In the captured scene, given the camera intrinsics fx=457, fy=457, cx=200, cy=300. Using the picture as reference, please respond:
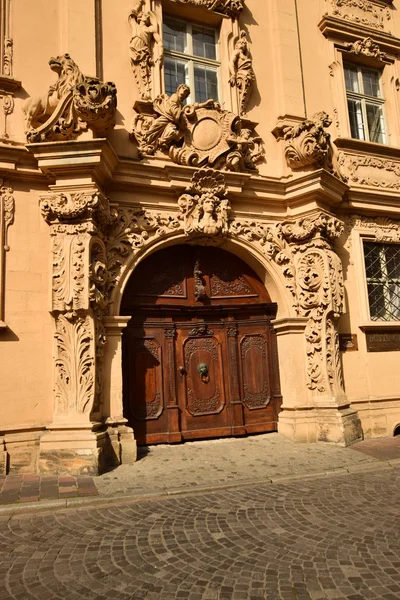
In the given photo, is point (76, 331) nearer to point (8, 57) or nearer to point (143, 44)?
point (8, 57)

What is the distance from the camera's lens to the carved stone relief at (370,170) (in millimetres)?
9109

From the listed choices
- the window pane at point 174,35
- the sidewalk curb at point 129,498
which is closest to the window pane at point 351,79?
the window pane at point 174,35

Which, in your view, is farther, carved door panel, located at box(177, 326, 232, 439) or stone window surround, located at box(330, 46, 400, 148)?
stone window surround, located at box(330, 46, 400, 148)

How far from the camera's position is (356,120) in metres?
9.83

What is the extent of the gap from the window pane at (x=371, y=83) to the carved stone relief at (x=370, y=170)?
179cm

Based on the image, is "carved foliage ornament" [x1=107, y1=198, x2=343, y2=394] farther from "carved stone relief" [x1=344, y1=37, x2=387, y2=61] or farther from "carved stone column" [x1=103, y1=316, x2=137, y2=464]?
"carved stone relief" [x1=344, y1=37, x2=387, y2=61]

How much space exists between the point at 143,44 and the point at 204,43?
5.43ft

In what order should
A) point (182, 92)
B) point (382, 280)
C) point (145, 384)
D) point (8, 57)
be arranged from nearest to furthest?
1. point (8, 57)
2. point (145, 384)
3. point (182, 92)
4. point (382, 280)

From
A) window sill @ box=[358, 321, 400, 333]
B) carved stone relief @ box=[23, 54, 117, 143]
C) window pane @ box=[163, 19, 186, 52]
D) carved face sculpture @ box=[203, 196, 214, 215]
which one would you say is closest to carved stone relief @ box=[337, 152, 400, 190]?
window sill @ box=[358, 321, 400, 333]

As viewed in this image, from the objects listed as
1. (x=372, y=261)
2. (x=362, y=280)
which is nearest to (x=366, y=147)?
(x=372, y=261)

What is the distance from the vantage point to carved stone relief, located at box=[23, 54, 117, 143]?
637 centimetres

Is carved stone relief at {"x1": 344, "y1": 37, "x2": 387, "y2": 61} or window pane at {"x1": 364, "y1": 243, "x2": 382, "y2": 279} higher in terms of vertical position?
carved stone relief at {"x1": 344, "y1": 37, "x2": 387, "y2": 61}

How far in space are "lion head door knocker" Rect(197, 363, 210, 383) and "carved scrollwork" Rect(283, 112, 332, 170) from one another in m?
3.96

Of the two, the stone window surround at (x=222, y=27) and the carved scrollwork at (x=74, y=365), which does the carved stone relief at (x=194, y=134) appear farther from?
the carved scrollwork at (x=74, y=365)
